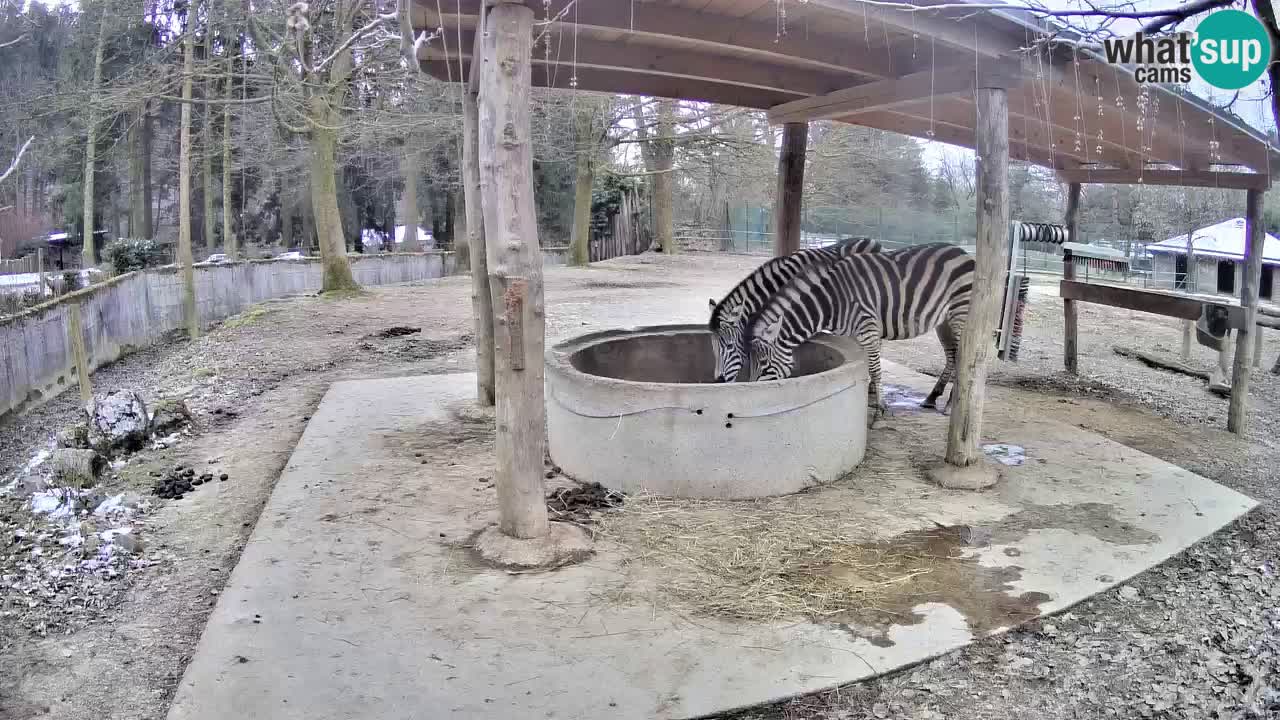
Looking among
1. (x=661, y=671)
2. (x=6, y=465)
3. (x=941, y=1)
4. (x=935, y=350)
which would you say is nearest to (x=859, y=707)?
(x=661, y=671)

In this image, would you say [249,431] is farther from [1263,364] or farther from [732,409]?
[1263,364]

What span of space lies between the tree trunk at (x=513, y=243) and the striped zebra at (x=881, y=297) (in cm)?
289

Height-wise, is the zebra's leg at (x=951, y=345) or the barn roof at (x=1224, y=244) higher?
the barn roof at (x=1224, y=244)

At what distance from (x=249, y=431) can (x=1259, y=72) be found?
7.23 meters

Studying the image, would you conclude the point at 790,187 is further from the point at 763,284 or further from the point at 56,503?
the point at 56,503

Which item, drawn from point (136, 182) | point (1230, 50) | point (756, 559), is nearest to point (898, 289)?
point (1230, 50)

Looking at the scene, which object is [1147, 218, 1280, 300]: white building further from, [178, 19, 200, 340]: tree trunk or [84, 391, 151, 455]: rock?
[178, 19, 200, 340]: tree trunk

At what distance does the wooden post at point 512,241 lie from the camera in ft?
12.8

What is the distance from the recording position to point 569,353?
238 inches

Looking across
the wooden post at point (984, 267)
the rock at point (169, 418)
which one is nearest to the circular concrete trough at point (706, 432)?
the wooden post at point (984, 267)

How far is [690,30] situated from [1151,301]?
531 cm

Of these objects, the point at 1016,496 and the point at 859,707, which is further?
the point at 1016,496

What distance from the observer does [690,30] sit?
202 inches

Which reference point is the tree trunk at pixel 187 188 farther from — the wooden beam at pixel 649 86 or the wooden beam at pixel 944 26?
the wooden beam at pixel 944 26
